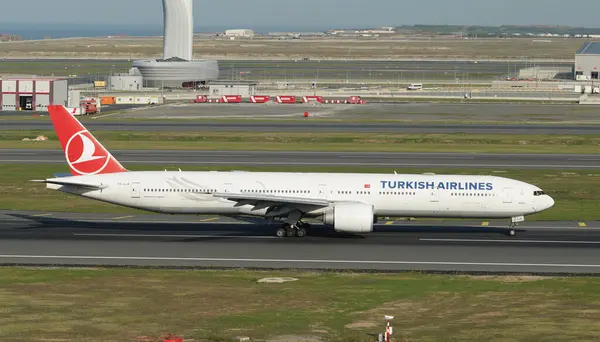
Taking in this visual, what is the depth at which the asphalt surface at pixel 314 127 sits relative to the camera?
115625 mm

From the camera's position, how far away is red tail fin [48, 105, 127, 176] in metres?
56.5

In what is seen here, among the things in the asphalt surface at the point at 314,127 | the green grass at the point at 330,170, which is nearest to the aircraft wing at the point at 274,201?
the green grass at the point at 330,170

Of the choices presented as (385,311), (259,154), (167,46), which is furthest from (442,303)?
(167,46)

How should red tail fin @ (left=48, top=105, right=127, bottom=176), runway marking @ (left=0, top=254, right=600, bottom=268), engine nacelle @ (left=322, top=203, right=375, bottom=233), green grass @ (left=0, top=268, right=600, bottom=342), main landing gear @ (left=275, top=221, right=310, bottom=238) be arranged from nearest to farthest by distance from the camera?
green grass @ (left=0, top=268, right=600, bottom=342) < runway marking @ (left=0, top=254, right=600, bottom=268) < engine nacelle @ (left=322, top=203, right=375, bottom=233) < main landing gear @ (left=275, top=221, right=310, bottom=238) < red tail fin @ (left=48, top=105, right=127, bottom=176)

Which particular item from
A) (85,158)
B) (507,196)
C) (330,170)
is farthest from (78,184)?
(330,170)

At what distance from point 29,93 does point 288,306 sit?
391 ft

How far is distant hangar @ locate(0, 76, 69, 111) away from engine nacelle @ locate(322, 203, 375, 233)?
103 m

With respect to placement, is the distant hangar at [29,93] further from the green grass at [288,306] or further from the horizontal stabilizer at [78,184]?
the green grass at [288,306]

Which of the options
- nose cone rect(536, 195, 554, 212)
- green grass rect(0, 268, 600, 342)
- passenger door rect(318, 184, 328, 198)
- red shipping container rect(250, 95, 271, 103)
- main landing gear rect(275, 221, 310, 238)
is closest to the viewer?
green grass rect(0, 268, 600, 342)

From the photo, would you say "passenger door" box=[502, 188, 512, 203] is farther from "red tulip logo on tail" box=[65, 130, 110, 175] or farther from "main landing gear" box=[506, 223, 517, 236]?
"red tulip logo on tail" box=[65, 130, 110, 175]

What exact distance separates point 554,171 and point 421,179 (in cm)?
2970

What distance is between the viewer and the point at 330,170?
80.9 m

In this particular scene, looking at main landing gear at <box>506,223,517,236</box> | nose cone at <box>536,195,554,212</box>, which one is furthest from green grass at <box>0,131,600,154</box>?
nose cone at <box>536,195,554,212</box>

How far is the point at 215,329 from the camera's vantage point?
34.4 metres
